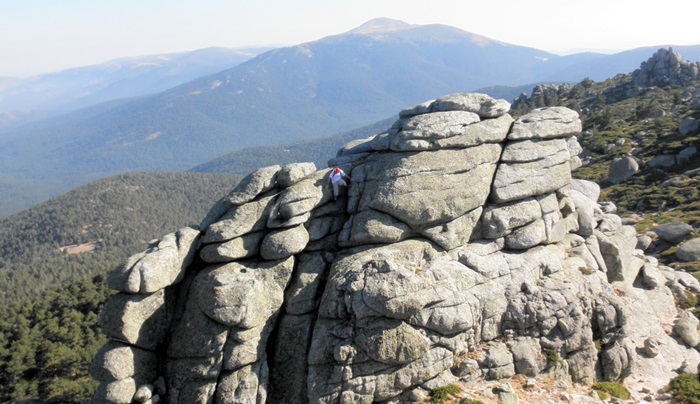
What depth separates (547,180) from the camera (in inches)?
1171

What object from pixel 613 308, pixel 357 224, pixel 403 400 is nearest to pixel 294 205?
pixel 357 224

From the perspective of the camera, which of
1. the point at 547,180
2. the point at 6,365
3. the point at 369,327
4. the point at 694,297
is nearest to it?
the point at 369,327

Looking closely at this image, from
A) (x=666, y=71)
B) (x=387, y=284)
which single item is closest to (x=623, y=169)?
(x=387, y=284)

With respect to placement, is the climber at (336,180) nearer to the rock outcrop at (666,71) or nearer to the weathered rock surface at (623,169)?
the weathered rock surface at (623,169)

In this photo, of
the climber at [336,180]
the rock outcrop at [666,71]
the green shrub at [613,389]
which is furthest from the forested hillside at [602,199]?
the green shrub at [613,389]

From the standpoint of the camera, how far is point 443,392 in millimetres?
23484

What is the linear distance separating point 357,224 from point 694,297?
93.4 feet

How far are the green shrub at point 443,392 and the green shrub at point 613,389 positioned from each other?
8495 millimetres

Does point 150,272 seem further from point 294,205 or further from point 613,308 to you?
point 613,308

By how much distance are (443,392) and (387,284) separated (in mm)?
6035

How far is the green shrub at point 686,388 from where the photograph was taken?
25656 millimetres

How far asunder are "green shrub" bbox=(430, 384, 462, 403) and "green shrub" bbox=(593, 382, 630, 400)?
8.49 metres

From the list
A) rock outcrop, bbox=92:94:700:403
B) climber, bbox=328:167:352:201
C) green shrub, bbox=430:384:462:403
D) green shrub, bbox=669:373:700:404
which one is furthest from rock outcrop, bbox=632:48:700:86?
green shrub, bbox=430:384:462:403

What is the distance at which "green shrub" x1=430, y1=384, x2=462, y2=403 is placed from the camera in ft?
76.2
